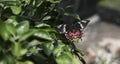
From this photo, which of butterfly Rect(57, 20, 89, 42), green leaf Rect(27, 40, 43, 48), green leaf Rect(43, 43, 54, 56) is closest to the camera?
green leaf Rect(27, 40, 43, 48)

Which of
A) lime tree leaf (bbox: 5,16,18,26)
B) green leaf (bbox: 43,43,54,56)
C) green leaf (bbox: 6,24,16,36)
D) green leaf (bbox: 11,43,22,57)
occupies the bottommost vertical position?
green leaf (bbox: 43,43,54,56)

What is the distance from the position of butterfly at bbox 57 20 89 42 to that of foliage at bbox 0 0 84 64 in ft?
0.17

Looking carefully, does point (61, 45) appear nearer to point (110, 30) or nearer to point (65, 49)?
point (65, 49)

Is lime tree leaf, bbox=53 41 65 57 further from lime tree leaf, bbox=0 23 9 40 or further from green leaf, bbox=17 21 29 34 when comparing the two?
lime tree leaf, bbox=0 23 9 40

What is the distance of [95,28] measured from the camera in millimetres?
7047

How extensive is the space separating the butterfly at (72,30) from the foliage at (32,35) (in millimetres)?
51

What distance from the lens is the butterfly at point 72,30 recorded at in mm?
2355

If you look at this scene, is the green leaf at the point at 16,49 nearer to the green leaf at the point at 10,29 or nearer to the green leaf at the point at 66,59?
the green leaf at the point at 10,29

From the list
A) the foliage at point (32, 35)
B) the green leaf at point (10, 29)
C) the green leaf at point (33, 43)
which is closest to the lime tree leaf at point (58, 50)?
the foliage at point (32, 35)

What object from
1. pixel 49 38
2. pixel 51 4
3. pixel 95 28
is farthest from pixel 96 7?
pixel 49 38

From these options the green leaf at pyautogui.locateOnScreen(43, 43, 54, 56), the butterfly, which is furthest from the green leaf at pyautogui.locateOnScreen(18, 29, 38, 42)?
the butterfly

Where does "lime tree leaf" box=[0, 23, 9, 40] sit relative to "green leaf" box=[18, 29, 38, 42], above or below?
above

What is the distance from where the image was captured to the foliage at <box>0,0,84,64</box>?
1.79m

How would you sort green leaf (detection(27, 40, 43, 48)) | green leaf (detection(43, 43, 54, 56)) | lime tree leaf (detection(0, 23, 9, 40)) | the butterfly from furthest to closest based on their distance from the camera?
the butterfly
green leaf (detection(43, 43, 54, 56))
green leaf (detection(27, 40, 43, 48))
lime tree leaf (detection(0, 23, 9, 40))
